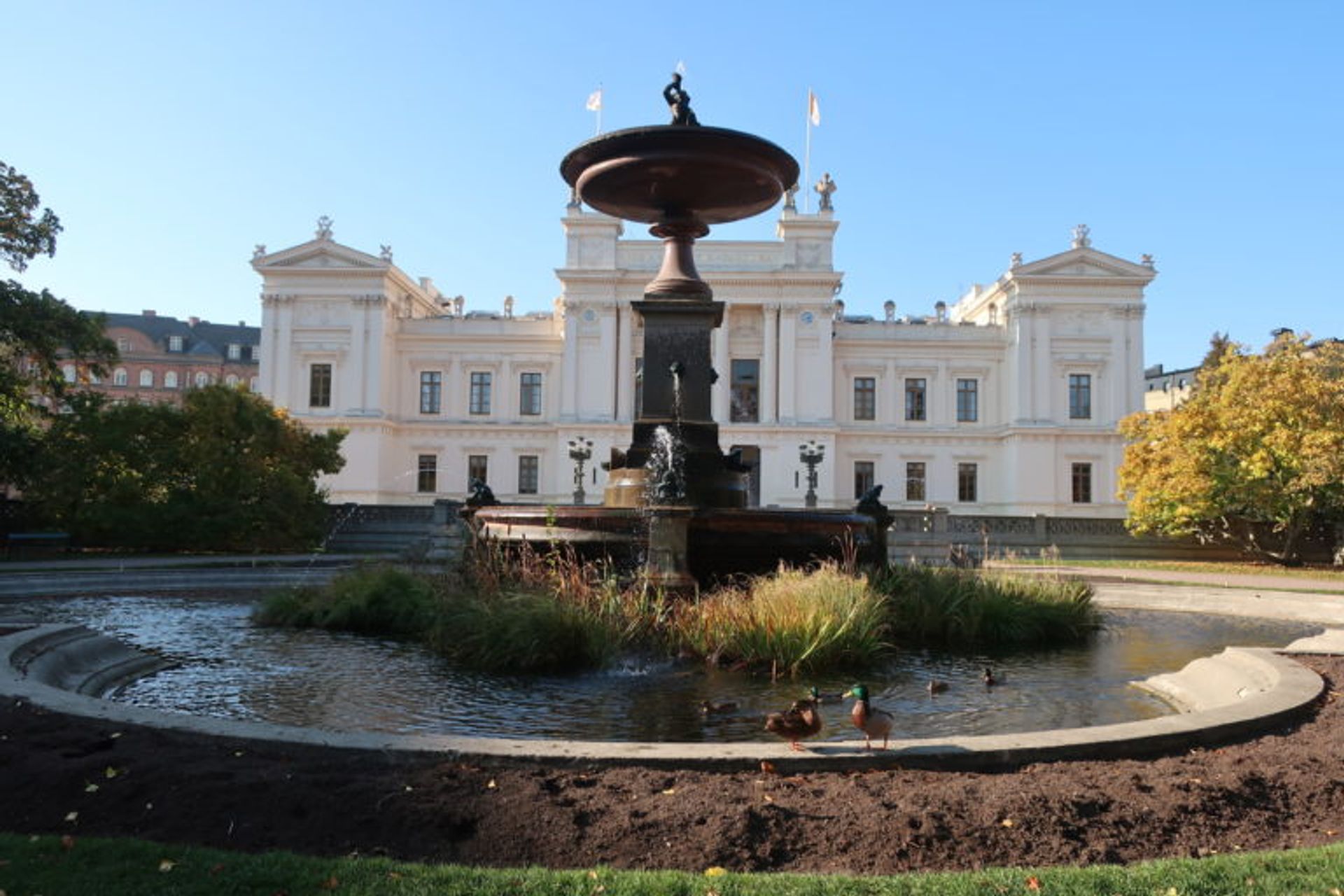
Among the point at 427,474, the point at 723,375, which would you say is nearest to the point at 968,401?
the point at 723,375

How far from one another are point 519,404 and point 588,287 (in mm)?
7506

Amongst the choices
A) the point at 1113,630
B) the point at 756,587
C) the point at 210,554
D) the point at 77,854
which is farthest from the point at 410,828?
the point at 210,554

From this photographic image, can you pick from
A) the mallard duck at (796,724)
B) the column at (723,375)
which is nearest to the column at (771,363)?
the column at (723,375)

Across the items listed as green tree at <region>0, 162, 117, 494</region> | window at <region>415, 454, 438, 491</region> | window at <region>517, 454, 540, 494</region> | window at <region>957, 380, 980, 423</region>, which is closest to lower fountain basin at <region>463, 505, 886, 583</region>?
green tree at <region>0, 162, 117, 494</region>

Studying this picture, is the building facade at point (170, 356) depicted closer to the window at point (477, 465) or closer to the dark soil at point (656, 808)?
the window at point (477, 465)

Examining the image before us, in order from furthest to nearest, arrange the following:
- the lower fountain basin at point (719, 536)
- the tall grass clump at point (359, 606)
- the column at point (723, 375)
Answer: the column at point (723, 375), the tall grass clump at point (359, 606), the lower fountain basin at point (719, 536)

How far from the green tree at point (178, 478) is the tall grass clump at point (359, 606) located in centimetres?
1735

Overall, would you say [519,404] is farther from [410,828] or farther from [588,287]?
[410,828]

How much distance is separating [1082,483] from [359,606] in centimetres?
4625

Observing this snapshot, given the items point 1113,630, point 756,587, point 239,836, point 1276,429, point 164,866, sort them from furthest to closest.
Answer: point 1276,429
point 1113,630
point 756,587
point 239,836
point 164,866

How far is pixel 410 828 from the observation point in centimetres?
368

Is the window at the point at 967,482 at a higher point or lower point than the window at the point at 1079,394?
lower

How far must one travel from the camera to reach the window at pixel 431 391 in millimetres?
52625

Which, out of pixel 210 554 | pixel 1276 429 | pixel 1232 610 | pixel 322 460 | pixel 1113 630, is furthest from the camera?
pixel 322 460
